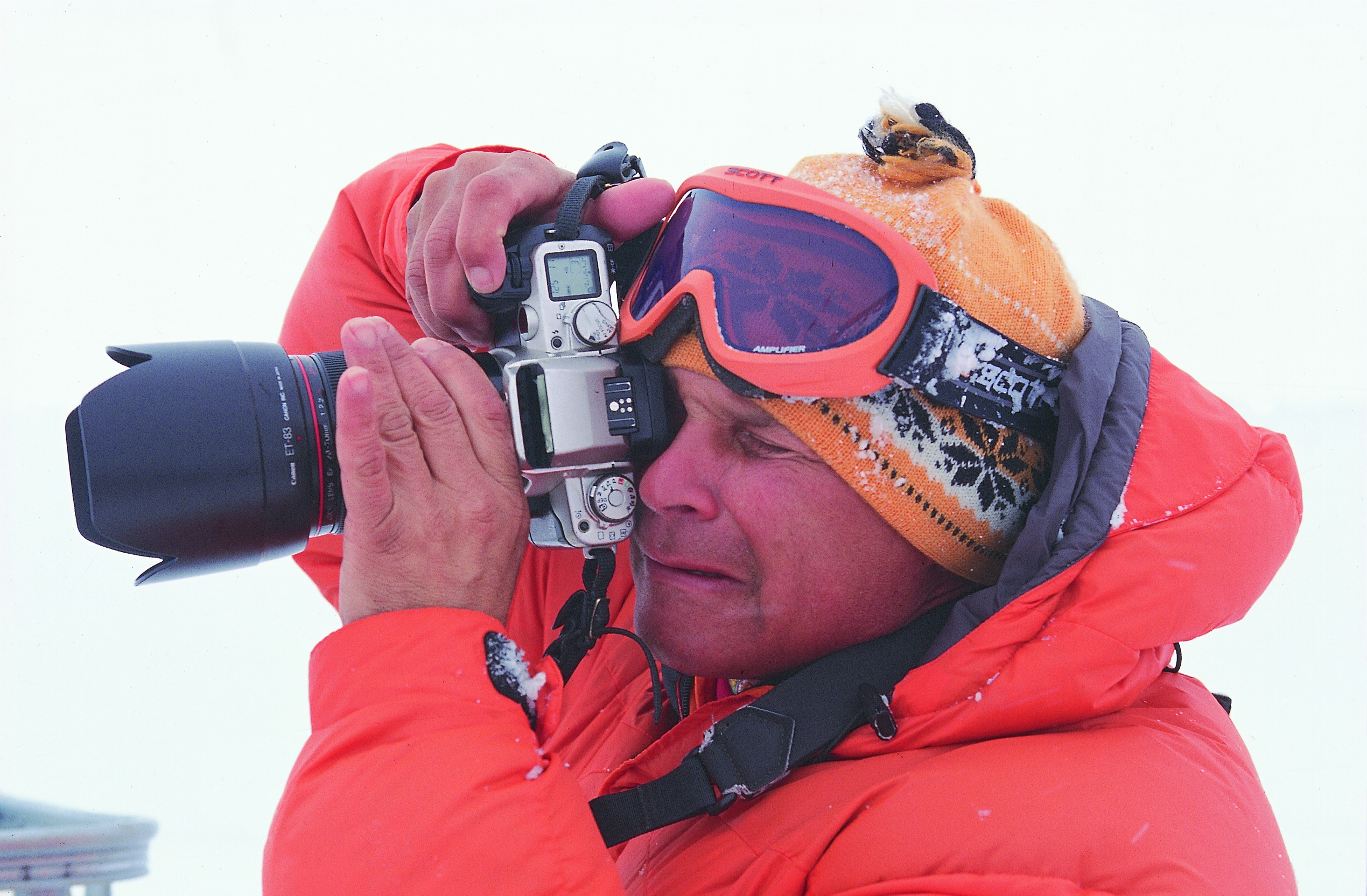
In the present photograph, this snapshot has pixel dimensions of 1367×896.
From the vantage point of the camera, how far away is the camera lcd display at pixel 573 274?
0.98 m

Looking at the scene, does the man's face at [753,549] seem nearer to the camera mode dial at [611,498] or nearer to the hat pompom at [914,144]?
the camera mode dial at [611,498]

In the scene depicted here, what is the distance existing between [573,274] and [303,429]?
0.30 meters

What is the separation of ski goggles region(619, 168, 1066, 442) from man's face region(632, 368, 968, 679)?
0.20 feet

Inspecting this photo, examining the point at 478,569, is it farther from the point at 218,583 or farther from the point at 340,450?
the point at 218,583

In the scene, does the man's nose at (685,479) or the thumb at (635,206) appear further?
the thumb at (635,206)

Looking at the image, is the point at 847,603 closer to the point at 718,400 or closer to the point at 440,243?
the point at 718,400

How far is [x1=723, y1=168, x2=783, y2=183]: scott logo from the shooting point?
963 mm

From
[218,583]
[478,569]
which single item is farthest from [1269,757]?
[218,583]

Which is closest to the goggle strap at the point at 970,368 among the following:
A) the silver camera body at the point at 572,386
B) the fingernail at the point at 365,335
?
the silver camera body at the point at 572,386

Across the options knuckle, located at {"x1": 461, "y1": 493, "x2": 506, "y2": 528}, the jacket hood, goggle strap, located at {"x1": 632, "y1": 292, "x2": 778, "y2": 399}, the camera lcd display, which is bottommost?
the jacket hood

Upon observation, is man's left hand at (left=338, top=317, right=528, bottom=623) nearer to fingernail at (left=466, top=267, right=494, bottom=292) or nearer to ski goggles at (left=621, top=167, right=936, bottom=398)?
fingernail at (left=466, top=267, right=494, bottom=292)

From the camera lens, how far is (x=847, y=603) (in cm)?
97

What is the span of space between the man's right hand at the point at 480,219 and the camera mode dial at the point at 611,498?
0.23m

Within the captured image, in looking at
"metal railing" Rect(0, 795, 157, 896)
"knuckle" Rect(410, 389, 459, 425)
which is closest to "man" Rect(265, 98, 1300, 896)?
"knuckle" Rect(410, 389, 459, 425)
